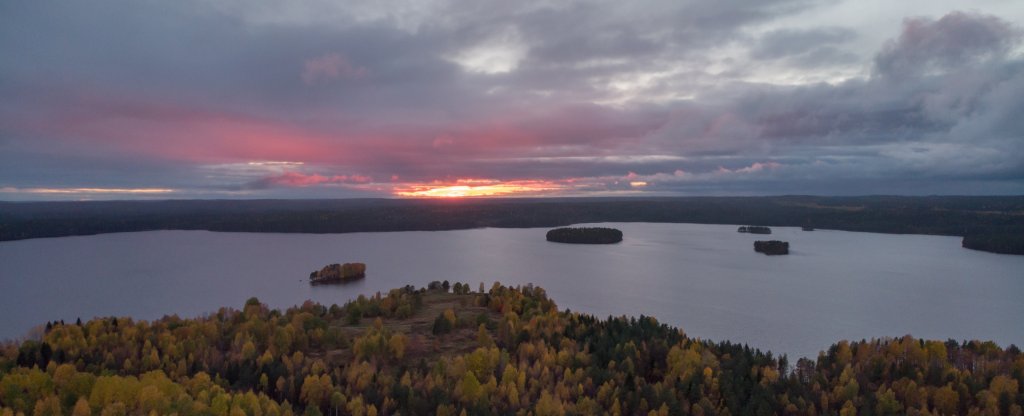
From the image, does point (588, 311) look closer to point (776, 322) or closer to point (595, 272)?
point (776, 322)

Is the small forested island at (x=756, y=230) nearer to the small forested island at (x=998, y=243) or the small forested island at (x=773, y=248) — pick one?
the small forested island at (x=773, y=248)

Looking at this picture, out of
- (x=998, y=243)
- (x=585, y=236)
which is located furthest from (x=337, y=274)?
(x=998, y=243)

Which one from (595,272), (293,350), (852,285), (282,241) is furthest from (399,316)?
(282,241)

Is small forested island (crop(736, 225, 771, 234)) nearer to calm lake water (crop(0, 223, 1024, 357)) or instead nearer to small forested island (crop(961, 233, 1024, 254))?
calm lake water (crop(0, 223, 1024, 357))

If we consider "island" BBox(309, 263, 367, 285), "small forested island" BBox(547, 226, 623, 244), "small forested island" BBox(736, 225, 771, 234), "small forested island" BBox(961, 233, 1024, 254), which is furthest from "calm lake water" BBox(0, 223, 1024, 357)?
"small forested island" BBox(736, 225, 771, 234)

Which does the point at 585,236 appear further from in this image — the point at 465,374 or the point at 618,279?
the point at 465,374

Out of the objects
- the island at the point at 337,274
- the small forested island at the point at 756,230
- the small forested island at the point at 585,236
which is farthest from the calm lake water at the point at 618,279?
the small forested island at the point at 756,230
